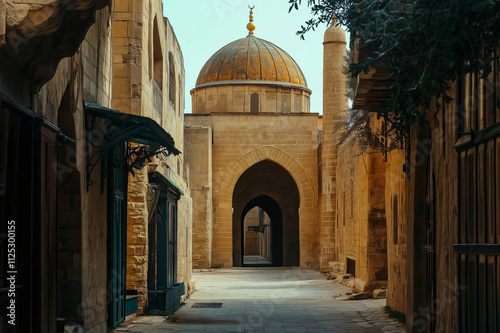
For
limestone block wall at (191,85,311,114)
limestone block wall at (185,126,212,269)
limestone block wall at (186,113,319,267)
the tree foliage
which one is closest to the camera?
the tree foliage

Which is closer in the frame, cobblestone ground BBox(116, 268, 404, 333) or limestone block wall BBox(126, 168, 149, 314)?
cobblestone ground BBox(116, 268, 404, 333)

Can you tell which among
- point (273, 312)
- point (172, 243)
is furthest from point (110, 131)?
point (273, 312)

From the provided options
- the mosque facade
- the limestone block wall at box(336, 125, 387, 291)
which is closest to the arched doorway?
the mosque facade

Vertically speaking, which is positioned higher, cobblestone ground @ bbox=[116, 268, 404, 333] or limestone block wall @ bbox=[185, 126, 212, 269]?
limestone block wall @ bbox=[185, 126, 212, 269]

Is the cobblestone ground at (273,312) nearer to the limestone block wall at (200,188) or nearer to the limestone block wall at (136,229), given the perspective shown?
the limestone block wall at (136,229)

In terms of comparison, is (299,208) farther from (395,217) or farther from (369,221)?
(395,217)

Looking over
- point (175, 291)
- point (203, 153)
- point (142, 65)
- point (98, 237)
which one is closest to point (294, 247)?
point (203, 153)

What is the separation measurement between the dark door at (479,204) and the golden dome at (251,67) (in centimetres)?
2785

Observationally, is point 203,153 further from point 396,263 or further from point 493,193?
point 493,193

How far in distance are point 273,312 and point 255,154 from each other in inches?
678

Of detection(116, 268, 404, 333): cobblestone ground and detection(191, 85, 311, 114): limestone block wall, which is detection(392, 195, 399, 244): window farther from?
detection(191, 85, 311, 114): limestone block wall

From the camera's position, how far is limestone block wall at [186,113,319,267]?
29734 millimetres

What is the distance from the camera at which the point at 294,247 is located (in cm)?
3369

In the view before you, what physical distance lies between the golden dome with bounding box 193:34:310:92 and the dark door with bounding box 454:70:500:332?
2785 centimetres
